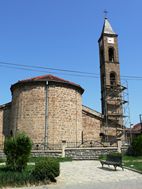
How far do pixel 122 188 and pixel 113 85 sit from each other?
26655 mm

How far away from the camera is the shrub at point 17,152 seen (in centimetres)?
1538

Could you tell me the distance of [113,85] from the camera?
37406 millimetres

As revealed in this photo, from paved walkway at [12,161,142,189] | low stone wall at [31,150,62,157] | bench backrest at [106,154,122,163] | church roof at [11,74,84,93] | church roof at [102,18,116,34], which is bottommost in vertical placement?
paved walkway at [12,161,142,189]

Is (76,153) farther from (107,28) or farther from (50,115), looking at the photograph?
(107,28)

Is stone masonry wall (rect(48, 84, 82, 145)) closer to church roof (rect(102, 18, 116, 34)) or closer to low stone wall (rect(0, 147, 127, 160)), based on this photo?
low stone wall (rect(0, 147, 127, 160))

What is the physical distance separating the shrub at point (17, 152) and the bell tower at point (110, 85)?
1995 centimetres

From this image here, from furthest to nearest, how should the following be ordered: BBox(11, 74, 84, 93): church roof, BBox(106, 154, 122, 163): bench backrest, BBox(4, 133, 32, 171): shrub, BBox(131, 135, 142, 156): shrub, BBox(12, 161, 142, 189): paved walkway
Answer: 1. BBox(11, 74, 84, 93): church roof
2. BBox(131, 135, 142, 156): shrub
3. BBox(106, 154, 122, 163): bench backrest
4. BBox(4, 133, 32, 171): shrub
5. BBox(12, 161, 142, 189): paved walkway

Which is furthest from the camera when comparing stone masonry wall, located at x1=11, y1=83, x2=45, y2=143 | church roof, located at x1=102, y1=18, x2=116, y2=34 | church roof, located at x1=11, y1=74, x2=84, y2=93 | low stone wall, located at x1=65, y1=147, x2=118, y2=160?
church roof, located at x1=102, y1=18, x2=116, y2=34

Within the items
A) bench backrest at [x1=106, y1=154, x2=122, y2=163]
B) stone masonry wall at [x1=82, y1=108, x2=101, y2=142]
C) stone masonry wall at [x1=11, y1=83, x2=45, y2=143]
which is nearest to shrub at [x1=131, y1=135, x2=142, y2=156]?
bench backrest at [x1=106, y1=154, x2=122, y2=163]

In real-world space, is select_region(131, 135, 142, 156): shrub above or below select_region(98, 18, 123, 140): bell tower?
below

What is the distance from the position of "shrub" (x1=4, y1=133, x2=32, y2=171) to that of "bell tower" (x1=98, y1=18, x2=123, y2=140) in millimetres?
19951

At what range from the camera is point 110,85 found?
37219 millimetres

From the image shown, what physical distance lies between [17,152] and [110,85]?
23469 mm

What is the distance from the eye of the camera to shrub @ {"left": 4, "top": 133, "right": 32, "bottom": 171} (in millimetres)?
15375
